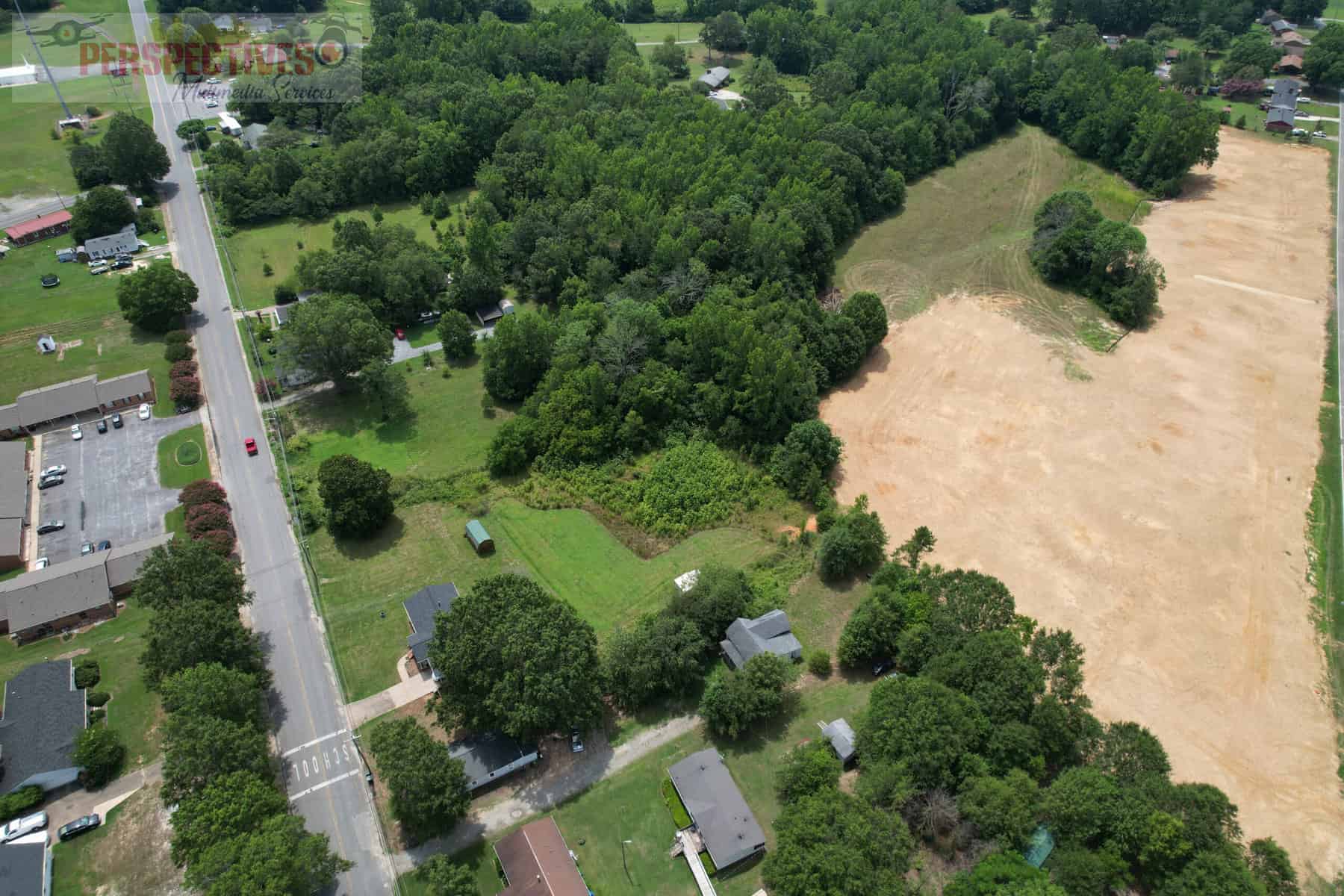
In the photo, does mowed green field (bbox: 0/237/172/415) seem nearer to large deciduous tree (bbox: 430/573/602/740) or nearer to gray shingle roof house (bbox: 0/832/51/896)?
gray shingle roof house (bbox: 0/832/51/896)

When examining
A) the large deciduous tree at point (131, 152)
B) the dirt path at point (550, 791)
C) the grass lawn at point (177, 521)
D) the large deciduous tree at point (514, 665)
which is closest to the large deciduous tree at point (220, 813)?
the dirt path at point (550, 791)

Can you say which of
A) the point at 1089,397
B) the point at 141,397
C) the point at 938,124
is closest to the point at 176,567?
the point at 141,397

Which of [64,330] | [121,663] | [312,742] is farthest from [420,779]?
[64,330]

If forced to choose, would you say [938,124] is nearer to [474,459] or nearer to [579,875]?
[474,459]

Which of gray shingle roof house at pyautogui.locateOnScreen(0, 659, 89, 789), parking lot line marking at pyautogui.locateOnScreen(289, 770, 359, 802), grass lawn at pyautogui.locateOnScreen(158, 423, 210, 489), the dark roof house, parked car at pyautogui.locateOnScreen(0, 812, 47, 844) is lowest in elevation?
parked car at pyautogui.locateOnScreen(0, 812, 47, 844)

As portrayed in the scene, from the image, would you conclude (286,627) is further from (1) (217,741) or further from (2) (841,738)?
(2) (841,738)

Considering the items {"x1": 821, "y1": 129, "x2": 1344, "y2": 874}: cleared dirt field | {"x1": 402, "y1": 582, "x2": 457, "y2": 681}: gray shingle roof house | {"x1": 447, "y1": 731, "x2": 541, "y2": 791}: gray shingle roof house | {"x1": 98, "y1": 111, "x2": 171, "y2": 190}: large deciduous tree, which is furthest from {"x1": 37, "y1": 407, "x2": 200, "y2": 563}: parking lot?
{"x1": 821, "y1": 129, "x2": 1344, "y2": 874}: cleared dirt field
